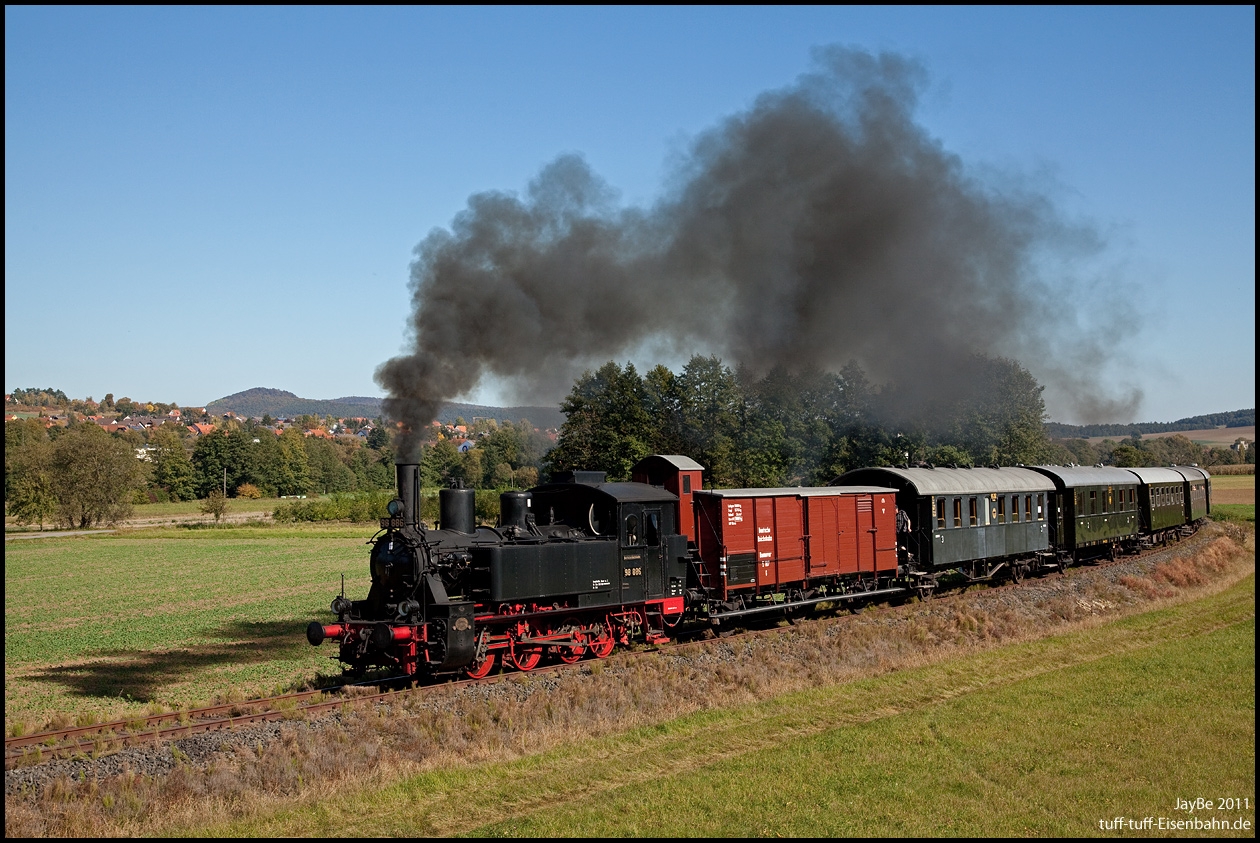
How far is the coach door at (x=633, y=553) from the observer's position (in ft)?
49.6

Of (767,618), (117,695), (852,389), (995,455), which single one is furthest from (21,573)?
(995,455)

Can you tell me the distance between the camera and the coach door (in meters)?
15.1

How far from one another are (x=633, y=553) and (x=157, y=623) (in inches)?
594

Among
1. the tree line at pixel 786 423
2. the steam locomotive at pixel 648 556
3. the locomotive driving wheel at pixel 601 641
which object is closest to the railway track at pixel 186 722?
the steam locomotive at pixel 648 556

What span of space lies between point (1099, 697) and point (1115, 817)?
5083 millimetres

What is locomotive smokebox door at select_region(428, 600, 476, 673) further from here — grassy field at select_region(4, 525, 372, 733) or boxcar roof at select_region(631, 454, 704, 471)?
boxcar roof at select_region(631, 454, 704, 471)

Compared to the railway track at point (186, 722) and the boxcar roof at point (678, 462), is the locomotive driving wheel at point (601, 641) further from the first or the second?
the boxcar roof at point (678, 462)

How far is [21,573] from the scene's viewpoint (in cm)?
3822

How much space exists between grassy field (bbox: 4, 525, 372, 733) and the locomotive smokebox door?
10.4 ft

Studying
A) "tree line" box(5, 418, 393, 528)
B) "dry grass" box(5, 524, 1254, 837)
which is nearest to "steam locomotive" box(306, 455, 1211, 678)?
"dry grass" box(5, 524, 1254, 837)

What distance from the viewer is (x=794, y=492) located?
18406mm

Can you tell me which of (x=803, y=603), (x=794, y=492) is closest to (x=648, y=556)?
(x=794, y=492)

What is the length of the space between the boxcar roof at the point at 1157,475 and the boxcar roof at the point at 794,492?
16062mm

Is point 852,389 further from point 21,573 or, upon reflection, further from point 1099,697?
point 21,573
